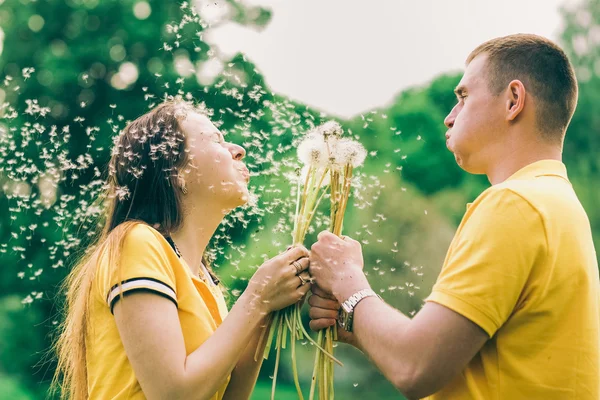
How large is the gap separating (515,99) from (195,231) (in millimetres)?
1676

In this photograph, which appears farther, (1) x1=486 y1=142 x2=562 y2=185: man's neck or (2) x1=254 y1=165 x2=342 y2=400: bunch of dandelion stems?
(2) x1=254 y1=165 x2=342 y2=400: bunch of dandelion stems

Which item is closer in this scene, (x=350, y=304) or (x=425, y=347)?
(x=425, y=347)

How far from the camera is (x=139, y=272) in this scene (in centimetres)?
287

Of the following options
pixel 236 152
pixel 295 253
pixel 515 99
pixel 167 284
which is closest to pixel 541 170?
pixel 515 99

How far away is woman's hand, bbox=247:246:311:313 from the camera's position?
3129 millimetres

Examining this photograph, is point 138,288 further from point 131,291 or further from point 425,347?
point 425,347

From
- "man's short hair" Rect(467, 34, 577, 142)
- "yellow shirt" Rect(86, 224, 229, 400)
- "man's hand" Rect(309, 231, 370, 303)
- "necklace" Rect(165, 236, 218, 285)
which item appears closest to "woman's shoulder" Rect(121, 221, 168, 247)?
"yellow shirt" Rect(86, 224, 229, 400)

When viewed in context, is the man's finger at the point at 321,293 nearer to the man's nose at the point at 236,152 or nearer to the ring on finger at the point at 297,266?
the ring on finger at the point at 297,266

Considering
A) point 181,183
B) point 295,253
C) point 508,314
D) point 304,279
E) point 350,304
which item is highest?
point 181,183

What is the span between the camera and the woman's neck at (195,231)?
11.3ft

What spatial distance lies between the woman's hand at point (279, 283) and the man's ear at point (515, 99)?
3.78 ft

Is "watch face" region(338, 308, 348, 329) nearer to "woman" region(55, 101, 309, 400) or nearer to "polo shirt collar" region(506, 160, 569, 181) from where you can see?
"woman" region(55, 101, 309, 400)

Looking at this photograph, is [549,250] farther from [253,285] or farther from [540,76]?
[253,285]

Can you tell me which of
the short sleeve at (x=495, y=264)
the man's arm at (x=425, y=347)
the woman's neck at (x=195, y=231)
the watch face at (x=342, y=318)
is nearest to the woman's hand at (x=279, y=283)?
the watch face at (x=342, y=318)
